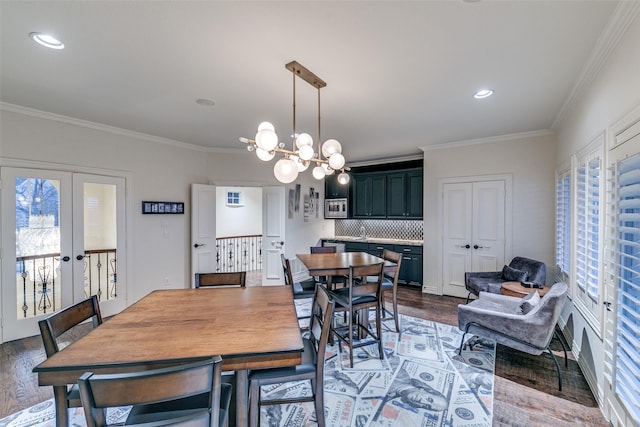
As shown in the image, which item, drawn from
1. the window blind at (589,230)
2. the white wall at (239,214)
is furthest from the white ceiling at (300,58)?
the white wall at (239,214)

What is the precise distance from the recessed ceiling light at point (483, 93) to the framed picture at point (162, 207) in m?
4.62

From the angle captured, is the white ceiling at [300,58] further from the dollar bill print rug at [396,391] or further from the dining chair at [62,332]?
the dollar bill print rug at [396,391]

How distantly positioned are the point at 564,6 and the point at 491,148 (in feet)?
10.7

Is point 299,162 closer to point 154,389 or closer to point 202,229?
point 154,389

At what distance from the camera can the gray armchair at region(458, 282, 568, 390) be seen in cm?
244

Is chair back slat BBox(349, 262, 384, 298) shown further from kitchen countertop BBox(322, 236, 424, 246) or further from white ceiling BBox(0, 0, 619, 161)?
kitchen countertop BBox(322, 236, 424, 246)

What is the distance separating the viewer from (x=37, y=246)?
3537 mm

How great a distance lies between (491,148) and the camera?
4676 mm

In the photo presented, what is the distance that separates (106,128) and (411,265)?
557 cm

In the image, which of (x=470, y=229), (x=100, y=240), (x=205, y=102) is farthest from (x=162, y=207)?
(x=470, y=229)

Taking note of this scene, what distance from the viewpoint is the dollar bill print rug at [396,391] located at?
2070 mm

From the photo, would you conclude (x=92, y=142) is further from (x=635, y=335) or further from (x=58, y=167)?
(x=635, y=335)

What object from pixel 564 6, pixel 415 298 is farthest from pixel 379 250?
pixel 564 6

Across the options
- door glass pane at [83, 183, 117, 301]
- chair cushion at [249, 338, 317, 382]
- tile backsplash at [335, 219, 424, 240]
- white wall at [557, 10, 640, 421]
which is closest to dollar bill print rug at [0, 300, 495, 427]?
chair cushion at [249, 338, 317, 382]
